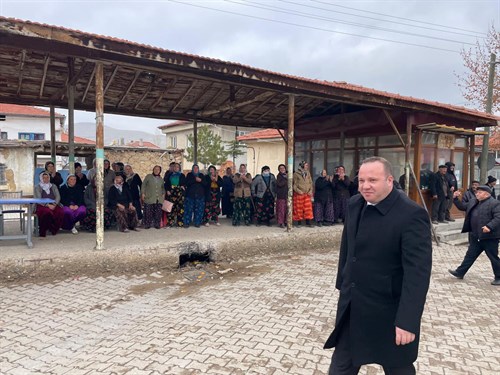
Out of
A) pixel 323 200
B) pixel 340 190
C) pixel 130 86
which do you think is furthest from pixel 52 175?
pixel 340 190

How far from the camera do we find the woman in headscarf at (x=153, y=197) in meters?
8.16

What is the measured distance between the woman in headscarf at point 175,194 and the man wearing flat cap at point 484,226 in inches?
222

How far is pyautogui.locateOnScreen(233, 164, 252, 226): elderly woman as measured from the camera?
913 centimetres

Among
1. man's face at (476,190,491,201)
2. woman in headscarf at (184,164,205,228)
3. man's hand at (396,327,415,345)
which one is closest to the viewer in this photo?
man's hand at (396,327,415,345)

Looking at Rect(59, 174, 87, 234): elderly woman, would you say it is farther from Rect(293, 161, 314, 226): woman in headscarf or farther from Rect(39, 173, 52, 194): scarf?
Rect(293, 161, 314, 226): woman in headscarf

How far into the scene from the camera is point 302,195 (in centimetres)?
905

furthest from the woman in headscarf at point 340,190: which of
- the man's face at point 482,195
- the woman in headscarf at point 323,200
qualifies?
the man's face at point 482,195

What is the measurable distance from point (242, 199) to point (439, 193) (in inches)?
218

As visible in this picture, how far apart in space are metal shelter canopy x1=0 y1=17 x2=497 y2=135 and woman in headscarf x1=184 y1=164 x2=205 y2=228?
205 centimetres

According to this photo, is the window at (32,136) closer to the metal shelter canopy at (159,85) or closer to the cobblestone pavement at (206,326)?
the metal shelter canopy at (159,85)

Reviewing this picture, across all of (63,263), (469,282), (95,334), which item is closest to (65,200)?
(63,263)

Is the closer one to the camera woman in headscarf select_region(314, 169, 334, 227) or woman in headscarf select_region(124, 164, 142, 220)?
woman in headscarf select_region(124, 164, 142, 220)

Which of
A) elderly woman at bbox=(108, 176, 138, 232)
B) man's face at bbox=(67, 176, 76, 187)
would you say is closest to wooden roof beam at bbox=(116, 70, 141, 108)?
elderly woman at bbox=(108, 176, 138, 232)

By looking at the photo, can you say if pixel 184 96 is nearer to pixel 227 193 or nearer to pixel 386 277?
pixel 227 193
